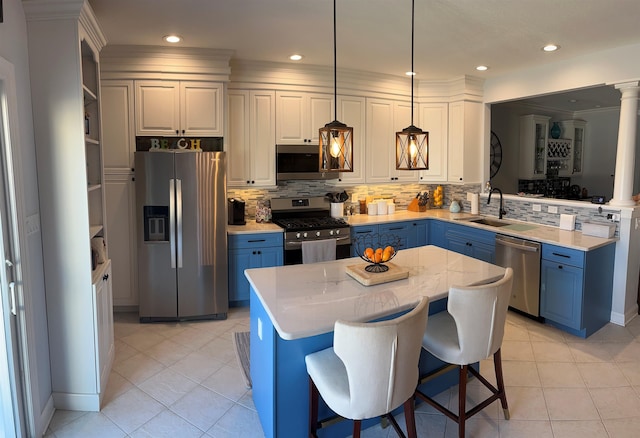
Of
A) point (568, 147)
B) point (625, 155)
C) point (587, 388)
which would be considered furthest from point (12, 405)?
point (568, 147)

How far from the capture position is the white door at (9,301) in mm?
2170

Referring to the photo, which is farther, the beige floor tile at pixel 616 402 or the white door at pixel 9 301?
the beige floor tile at pixel 616 402

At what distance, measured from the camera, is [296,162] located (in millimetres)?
4777

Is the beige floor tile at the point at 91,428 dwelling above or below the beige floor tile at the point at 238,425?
above

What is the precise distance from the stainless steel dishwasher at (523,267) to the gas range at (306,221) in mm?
1650

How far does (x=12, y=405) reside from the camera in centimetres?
223

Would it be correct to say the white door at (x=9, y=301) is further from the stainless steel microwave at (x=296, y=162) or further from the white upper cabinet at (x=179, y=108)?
the stainless steel microwave at (x=296, y=162)

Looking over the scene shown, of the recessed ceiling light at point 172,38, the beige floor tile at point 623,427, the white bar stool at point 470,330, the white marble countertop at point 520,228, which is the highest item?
the recessed ceiling light at point 172,38

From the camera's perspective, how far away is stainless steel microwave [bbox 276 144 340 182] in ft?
15.5

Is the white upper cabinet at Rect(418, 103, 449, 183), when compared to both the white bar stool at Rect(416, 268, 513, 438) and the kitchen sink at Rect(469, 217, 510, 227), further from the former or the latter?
the white bar stool at Rect(416, 268, 513, 438)

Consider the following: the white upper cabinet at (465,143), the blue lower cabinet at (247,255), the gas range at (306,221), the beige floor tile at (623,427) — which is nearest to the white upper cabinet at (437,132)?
the white upper cabinet at (465,143)

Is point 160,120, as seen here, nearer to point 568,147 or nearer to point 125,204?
point 125,204

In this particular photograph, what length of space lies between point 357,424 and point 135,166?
3114mm

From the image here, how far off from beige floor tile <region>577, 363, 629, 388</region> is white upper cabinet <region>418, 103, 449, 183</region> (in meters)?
2.88
